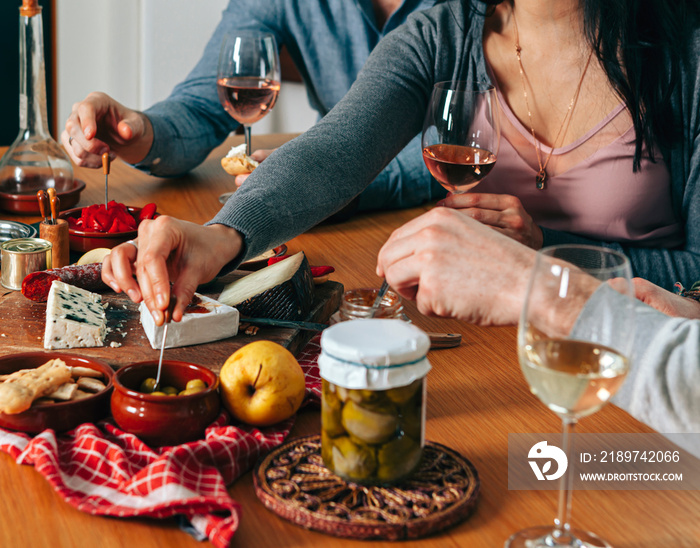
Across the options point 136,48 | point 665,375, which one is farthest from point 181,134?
point 136,48

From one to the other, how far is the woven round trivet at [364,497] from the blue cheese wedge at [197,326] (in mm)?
268

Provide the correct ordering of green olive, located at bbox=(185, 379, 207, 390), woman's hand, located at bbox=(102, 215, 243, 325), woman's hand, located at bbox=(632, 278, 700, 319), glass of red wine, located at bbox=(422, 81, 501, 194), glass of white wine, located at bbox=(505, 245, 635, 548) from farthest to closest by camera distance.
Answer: glass of red wine, located at bbox=(422, 81, 501, 194) → woman's hand, located at bbox=(632, 278, 700, 319) → woman's hand, located at bbox=(102, 215, 243, 325) → green olive, located at bbox=(185, 379, 207, 390) → glass of white wine, located at bbox=(505, 245, 635, 548)

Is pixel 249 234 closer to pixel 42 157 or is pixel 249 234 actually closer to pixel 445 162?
pixel 445 162

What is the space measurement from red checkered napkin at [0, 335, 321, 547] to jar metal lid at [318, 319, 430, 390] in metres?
0.14

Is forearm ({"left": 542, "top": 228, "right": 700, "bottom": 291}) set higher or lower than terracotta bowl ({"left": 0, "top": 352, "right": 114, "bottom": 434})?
higher

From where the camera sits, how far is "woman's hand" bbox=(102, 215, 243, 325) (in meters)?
0.91

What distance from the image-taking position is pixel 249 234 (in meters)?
1.11

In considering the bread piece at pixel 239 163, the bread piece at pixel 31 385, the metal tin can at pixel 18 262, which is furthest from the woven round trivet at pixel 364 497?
the bread piece at pixel 239 163

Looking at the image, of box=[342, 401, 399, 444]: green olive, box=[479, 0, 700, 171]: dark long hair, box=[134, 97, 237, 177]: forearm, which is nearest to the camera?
box=[342, 401, 399, 444]: green olive

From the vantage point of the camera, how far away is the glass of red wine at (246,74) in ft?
5.29

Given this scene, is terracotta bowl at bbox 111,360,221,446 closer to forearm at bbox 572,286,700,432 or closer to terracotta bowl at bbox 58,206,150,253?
forearm at bbox 572,286,700,432

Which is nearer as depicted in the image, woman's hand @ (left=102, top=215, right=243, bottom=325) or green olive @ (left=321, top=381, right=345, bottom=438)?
green olive @ (left=321, top=381, right=345, bottom=438)

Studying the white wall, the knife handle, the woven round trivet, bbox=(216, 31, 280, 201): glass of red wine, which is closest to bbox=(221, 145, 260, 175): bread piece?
bbox=(216, 31, 280, 201): glass of red wine

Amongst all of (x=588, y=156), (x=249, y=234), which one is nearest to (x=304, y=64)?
(x=588, y=156)
